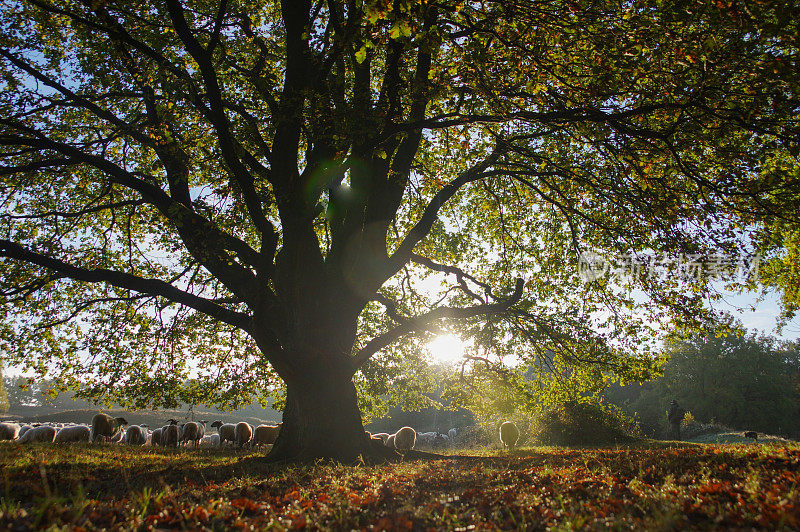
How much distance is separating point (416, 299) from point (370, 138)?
9405mm

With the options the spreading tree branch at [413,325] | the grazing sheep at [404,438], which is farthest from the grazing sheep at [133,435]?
the spreading tree branch at [413,325]

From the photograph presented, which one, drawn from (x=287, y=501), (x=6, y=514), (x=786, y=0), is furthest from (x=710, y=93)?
(x=6, y=514)

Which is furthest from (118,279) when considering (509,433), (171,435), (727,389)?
(727,389)

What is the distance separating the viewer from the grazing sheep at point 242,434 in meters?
21.1

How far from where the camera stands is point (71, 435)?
1747cm

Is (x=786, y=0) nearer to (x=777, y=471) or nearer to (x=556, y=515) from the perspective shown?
(x=777, y=471)

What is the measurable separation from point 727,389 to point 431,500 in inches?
2287

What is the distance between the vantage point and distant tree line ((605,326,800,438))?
152 ft

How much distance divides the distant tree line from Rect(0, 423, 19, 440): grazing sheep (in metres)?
47.1

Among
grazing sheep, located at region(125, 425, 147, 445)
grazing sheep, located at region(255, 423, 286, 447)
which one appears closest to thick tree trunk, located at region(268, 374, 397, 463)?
grazing sheep, located at region(255, 423, 286, 447)

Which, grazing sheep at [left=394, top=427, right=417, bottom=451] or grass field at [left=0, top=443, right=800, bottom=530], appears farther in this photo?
grazing sheep at [left=394, top=427, right=417, bottom=451]

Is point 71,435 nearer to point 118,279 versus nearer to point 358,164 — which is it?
point 118,279

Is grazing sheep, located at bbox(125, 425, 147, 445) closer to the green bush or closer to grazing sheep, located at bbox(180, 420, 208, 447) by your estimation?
grazing sheep, located at bbox(180, 420, 208, 447)

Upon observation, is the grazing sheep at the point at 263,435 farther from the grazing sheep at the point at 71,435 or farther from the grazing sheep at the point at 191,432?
the grazing sheep at the point at 71,435
